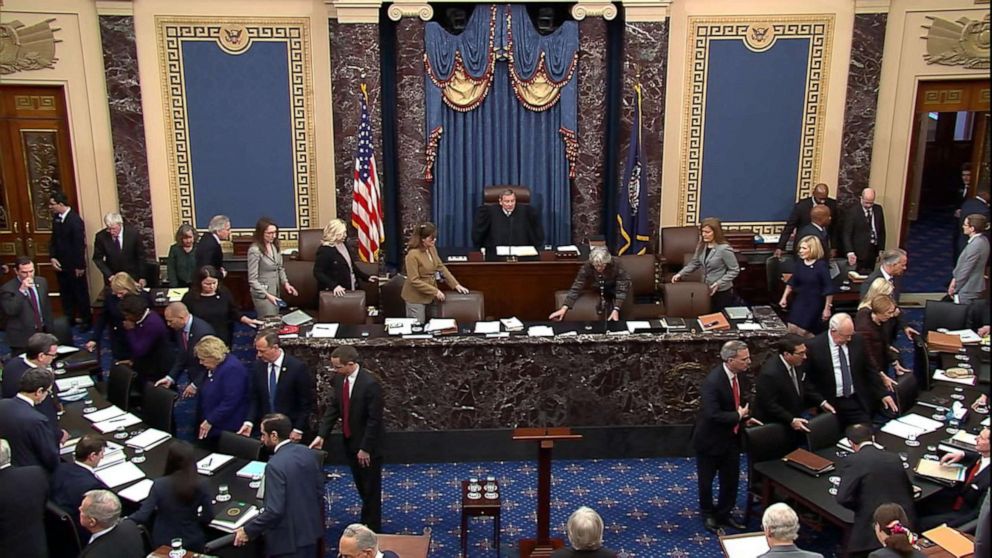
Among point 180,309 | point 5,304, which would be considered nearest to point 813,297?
point 180,309

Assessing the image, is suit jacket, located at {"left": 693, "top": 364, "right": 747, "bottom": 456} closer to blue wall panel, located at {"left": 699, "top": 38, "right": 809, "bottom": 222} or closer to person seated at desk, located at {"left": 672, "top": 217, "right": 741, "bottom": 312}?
person seated at desk, located at {"left": 672, "top": 217, "right": 741, "bottom": 312}

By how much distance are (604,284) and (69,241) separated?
19.7ft

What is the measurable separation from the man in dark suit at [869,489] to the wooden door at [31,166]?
915 centimetres

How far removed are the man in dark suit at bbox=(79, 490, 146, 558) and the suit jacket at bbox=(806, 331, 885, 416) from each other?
4.97 meters

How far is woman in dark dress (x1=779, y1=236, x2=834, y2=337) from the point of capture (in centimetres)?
920

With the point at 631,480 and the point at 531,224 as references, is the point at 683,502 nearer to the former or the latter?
the point at 631,480

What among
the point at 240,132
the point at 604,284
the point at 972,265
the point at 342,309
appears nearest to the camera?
the point at 342,309

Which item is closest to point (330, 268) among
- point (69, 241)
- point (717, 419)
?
point (69, 241)

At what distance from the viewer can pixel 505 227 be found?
11.3 metres

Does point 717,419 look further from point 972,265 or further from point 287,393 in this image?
point 972,265

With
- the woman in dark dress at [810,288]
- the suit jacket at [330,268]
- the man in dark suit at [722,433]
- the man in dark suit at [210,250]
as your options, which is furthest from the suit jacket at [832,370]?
the man in dark suit at [210,250]

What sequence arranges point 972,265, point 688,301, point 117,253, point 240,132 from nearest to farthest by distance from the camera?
point 688,301, point 972,265, point 117,253, point 240,132

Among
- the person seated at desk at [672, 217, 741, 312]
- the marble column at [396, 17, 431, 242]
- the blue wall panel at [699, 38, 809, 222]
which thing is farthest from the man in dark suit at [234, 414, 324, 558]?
the blue wall panel at [699, 38, 809, 222]

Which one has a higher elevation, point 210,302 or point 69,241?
point 69,241
